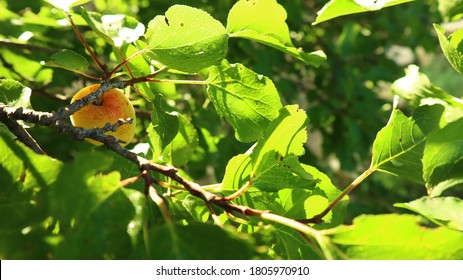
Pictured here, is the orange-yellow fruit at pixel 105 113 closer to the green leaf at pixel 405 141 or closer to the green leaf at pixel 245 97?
the green leaf at pixel 245 97

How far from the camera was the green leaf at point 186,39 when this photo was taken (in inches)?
23.3

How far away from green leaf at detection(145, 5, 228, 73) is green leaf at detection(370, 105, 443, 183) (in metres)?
0.20

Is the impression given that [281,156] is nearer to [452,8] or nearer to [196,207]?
[196,207]

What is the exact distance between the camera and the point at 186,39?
599 millimetres

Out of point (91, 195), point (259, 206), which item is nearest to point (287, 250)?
point (259, 206)

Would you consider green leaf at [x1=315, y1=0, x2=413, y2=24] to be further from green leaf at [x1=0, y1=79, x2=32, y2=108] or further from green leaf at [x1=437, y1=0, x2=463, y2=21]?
green leaf at [x1=0, y1=79, x2=32, y2=108]

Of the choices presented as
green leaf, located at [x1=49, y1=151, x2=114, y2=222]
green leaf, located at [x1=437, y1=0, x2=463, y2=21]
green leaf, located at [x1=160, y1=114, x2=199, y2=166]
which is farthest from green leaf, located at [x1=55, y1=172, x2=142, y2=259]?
green leaf, located at [x1=437, y1=0, x2=463, y2=21]

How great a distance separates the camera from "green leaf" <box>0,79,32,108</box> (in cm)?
66

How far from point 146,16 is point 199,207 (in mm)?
953

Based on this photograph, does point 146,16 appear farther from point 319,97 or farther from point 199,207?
point 199,207

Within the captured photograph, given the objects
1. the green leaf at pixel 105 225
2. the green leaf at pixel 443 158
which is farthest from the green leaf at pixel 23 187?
the green leaf at pixel 443 158

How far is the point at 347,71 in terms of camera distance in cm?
182

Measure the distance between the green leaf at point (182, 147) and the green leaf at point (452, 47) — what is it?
0.34 meters

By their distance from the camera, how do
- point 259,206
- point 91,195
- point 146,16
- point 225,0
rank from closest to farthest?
1. point 91,195
2. point 259,206
3. point 146,16
4. point 225,0
